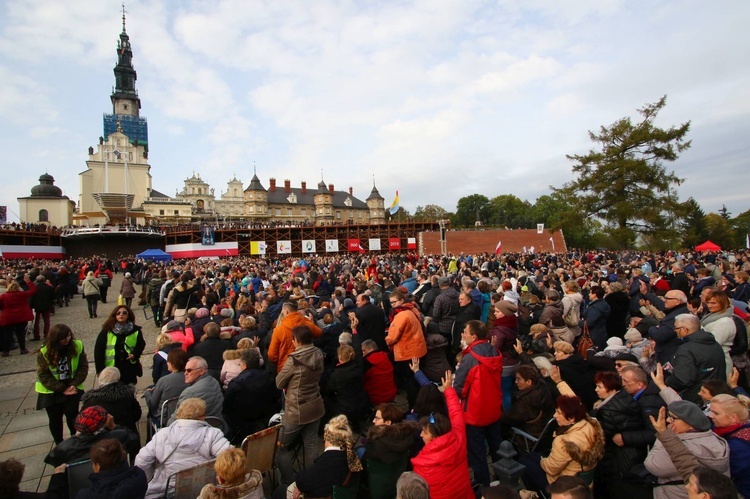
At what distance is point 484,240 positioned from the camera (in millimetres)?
43281

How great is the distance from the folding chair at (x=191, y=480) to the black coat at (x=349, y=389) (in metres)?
1.50

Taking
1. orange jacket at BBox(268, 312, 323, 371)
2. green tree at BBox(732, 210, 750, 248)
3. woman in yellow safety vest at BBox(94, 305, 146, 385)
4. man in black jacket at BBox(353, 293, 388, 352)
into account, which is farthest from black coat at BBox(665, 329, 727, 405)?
green tree at BBox(732, 210, 750, 248)

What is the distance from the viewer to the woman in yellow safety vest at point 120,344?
4750mm

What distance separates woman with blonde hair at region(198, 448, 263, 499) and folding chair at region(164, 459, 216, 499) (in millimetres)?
367

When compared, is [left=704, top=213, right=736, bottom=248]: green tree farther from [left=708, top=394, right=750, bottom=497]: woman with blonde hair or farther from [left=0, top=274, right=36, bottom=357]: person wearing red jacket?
[left=0, top=274, right=36, bottom=357]: person wearing red jacket

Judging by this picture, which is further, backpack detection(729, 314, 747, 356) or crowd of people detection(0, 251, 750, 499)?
backpack detection(729, 314, 747, 356)

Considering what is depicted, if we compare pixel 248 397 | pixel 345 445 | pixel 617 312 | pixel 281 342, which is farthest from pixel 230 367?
pixel 617 312

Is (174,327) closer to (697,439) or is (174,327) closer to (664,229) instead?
(697,439)

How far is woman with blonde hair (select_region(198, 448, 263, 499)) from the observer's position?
253cm

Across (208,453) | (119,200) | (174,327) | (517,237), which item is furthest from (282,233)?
(208,453)

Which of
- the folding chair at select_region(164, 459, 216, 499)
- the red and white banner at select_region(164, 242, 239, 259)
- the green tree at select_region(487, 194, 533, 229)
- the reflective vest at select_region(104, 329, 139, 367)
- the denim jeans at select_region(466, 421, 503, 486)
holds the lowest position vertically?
the denim jeans at select_region(466, 421, 503, 486)

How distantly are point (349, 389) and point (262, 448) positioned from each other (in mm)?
1174

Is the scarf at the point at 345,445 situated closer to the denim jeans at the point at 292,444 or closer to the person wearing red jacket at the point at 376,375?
the denim jeans at the point at 292,444

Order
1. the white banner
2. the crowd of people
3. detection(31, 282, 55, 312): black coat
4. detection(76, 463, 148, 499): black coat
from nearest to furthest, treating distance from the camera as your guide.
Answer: detection(76, 463, 148, 499): black coat → the crowd of people → detection(31, 282, 55, 312): black coat → the white banner
